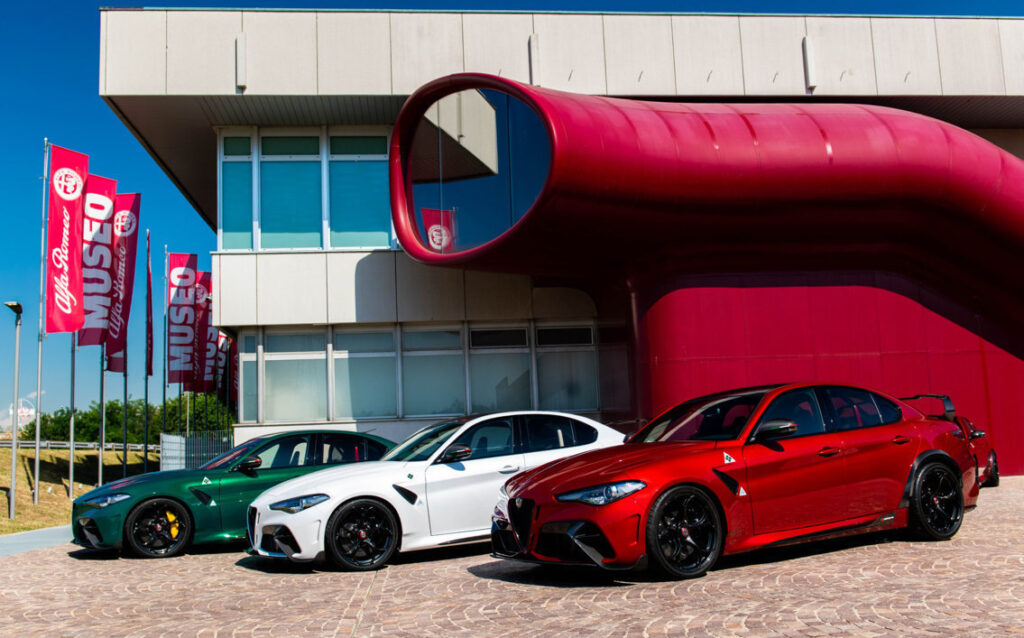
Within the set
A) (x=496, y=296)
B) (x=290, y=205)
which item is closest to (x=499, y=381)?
(x=496, y=296)

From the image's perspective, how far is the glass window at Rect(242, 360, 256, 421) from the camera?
57.6 feet

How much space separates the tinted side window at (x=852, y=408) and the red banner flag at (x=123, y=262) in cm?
1872

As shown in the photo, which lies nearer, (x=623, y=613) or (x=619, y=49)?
(x=623, y=613)

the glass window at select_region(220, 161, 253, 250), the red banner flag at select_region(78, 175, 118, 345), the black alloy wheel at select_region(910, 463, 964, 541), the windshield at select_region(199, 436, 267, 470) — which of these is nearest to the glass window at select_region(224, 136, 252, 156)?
the glass window at select_region(220, 161, 253, 250)

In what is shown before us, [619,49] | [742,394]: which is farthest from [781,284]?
[742,394]

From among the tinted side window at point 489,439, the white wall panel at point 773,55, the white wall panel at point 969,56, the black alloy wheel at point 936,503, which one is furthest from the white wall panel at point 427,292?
the black alloy wheel at point 936,503

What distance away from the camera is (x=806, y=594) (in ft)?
18.7

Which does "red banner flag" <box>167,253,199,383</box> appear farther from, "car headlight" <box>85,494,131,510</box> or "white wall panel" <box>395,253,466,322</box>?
"car headlight" <box>85,494,131,510</box>

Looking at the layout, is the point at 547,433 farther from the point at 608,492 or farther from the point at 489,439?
the point at 608,492

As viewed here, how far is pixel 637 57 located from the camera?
18.0 meters

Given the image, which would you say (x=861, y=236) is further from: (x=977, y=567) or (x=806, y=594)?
(x=806, y=594)

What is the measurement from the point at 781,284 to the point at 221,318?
10.5 metres

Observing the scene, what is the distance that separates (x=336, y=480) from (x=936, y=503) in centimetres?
528

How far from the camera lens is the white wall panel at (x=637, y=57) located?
58.9ft
